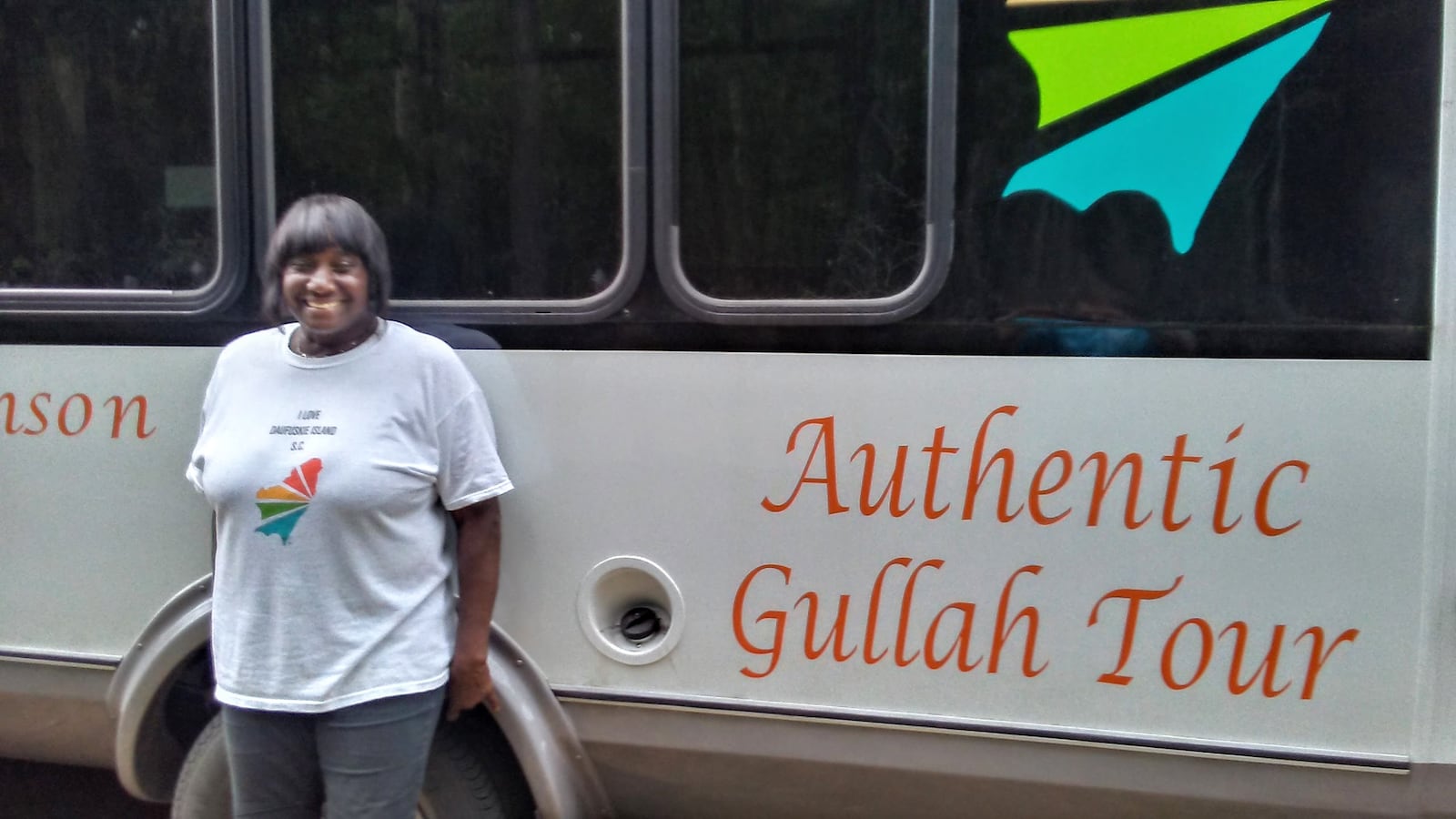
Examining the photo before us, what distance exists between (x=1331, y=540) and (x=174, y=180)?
246 centimetres

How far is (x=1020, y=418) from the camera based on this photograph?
2107mm

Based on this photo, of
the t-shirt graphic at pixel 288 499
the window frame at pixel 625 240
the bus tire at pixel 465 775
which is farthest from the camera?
the bus tire at pixel 465 775

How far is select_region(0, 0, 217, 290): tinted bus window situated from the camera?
2.54 metres

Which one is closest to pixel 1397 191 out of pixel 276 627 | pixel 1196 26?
pixel 1196 26

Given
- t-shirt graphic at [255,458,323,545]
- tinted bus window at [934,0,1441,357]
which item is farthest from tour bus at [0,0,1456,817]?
t-shirt graphic at [255,458,323,545]

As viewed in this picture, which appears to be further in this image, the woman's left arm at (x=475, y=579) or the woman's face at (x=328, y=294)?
the woman's left arm at (x=475, y=579)

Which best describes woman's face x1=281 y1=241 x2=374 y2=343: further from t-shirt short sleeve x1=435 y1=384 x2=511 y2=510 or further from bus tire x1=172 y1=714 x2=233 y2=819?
bus tire x1=172 y1=714 x2=233 y2=819

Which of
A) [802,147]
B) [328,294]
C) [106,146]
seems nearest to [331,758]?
[328,294]

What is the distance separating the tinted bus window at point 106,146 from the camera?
2535 millimetres

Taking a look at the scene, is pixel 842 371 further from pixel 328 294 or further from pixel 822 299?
pixel 328 294

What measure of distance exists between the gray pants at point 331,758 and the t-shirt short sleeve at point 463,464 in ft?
1.18

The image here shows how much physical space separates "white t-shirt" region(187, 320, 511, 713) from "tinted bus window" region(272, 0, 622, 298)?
0.41 metres

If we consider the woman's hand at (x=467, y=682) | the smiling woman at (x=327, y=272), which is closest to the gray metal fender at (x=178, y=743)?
the woman's hand at (x=467, y=682)

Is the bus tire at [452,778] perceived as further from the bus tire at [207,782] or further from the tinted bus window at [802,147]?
the tinted bus window at [802,147]
